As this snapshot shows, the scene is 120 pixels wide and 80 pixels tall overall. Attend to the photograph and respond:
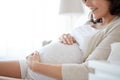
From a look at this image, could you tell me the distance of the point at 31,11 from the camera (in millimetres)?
2678

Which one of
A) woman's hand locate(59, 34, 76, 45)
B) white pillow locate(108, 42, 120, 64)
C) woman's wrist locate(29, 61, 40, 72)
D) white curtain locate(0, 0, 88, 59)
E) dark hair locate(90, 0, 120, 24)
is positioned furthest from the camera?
white curtain locate(0, 0, 88, 59)

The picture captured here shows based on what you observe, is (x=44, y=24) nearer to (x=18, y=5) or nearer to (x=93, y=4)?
(x=18, y=5)

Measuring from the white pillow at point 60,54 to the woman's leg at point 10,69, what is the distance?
0.64 ft

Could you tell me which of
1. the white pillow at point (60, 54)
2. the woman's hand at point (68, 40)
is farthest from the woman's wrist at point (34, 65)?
the woman's hand at point (68, 40)

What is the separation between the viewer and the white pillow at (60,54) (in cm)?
160

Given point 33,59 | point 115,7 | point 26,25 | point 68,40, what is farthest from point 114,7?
point 26,25

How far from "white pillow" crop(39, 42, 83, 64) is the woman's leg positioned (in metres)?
0.20

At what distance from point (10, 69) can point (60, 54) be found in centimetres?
36

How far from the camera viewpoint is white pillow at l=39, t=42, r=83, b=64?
1.60 m

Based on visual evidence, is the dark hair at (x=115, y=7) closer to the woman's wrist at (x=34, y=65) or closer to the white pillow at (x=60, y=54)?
the white pillow at (x=60, y=54)

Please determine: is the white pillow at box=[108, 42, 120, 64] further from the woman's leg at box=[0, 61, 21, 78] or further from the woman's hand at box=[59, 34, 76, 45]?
the woman's leg at box=[0, 61, 21, 78]

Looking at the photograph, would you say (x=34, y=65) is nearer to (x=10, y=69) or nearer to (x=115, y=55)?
(x=10, y=69)

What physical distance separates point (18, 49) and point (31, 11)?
1.43ft

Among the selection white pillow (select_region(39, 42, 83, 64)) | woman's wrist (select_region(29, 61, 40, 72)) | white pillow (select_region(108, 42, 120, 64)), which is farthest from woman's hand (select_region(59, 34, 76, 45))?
white pillow (select_region(108, 42, 120, 64))
